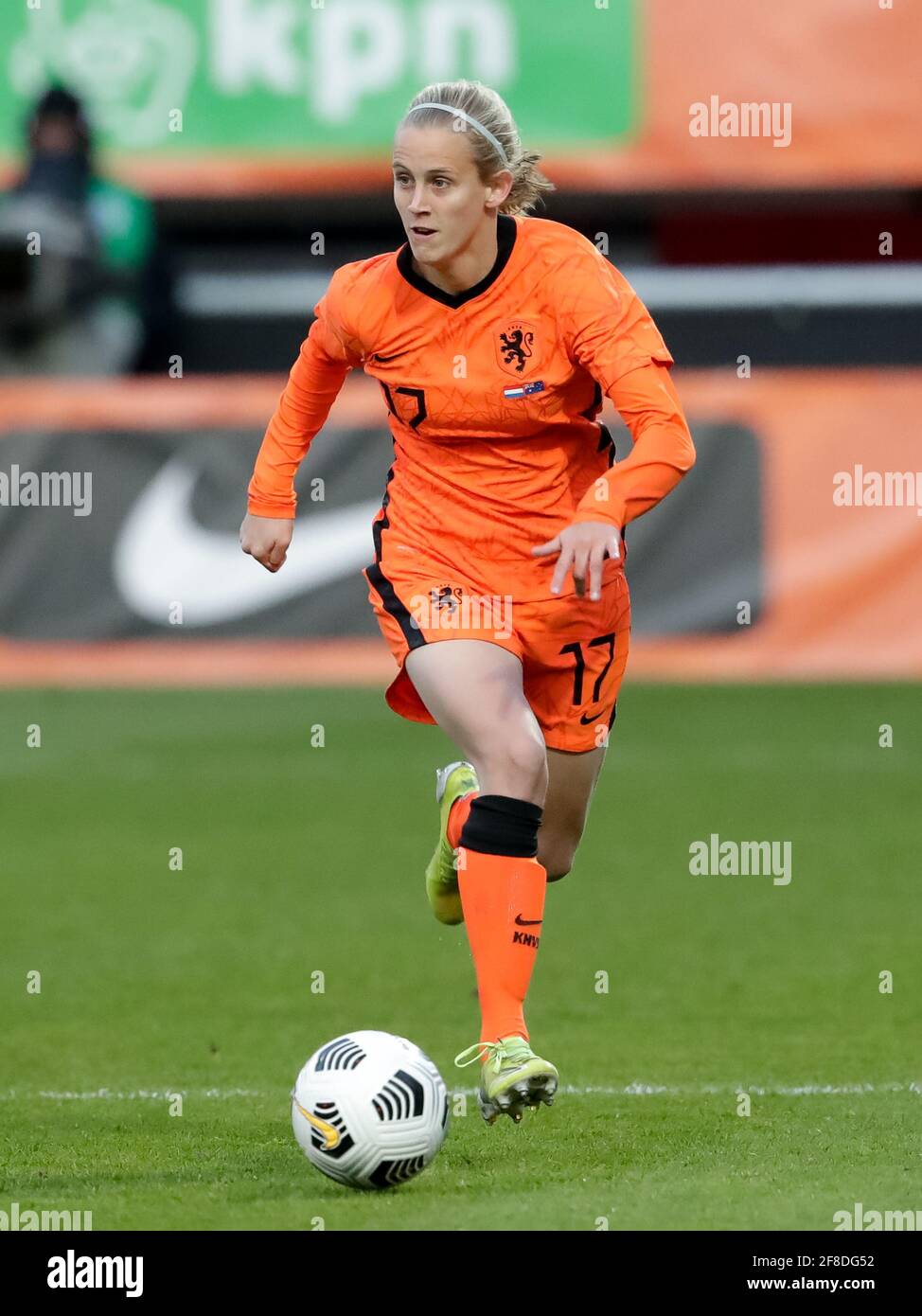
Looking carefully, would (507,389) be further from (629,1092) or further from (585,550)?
(629,1092)

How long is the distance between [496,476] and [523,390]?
27cm

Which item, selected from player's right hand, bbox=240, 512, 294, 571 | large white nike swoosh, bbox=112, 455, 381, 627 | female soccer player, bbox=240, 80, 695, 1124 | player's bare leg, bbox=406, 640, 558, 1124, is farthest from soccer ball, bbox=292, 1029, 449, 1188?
large white nike swoosh, bbox=112, 455, 381, 627

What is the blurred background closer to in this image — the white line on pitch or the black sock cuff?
the white line on pitch

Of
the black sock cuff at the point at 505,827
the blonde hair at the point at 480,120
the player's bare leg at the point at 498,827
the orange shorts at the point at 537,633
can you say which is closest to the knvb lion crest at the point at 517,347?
the blonde hair at the point at 480,120

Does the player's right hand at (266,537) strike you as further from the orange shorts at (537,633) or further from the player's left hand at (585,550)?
the player's left hand at (585,550)

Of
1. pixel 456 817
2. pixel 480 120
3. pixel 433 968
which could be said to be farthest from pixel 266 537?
pixel 433 968

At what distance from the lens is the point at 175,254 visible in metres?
18.4

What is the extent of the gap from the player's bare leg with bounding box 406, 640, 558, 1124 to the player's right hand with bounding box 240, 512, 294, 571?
68 cm

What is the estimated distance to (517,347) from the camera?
5.28m

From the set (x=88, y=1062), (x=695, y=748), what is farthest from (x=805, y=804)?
(x=88, y=1062)

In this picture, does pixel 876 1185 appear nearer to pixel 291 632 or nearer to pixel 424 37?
pixel 291 632

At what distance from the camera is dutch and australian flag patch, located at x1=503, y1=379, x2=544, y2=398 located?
5293mm

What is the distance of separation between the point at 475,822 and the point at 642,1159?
2.78 ft

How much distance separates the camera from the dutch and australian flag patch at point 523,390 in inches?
208
